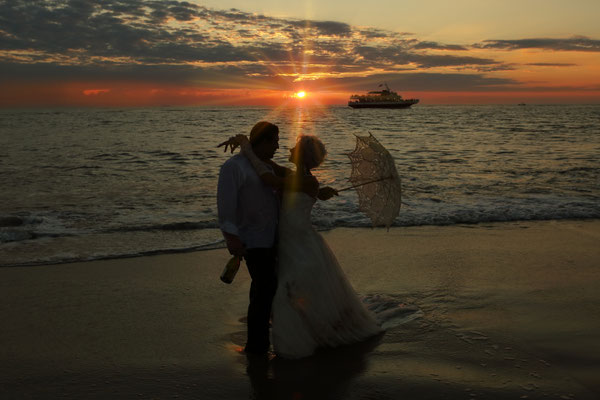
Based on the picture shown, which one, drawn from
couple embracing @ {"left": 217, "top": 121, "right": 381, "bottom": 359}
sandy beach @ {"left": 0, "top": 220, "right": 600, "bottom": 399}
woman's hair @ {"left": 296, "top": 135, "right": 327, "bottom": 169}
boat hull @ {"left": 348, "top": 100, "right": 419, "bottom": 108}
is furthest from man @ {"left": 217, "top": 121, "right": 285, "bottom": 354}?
boat hull @ {"left": 348, "top": 100, "right": 419, "bottom": 108}

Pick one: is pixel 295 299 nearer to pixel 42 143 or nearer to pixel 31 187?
pixel 31 187

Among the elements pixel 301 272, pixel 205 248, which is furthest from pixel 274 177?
pixel 205 248

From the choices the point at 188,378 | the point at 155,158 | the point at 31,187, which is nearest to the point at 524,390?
the point at 188,378

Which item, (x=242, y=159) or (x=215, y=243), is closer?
(x=242, y=159)

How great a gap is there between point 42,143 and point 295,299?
28.1m

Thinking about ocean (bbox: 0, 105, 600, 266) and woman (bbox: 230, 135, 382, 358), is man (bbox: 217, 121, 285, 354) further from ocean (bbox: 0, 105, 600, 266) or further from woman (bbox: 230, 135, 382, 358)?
ocean (bbox: 0, 105, 600, 266)

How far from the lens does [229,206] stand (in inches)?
141

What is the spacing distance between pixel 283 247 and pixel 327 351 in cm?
90

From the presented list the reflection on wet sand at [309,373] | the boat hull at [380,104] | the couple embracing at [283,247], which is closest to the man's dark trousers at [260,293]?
the couple embracing at [283,247]

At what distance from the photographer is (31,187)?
14141mm

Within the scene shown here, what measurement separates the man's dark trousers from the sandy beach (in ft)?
0.53

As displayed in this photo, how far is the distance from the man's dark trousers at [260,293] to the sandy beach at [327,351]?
16cm

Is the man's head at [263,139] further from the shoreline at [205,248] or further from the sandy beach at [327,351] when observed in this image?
the shoreline at [205,248]

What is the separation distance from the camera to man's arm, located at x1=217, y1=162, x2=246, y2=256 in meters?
3.57
